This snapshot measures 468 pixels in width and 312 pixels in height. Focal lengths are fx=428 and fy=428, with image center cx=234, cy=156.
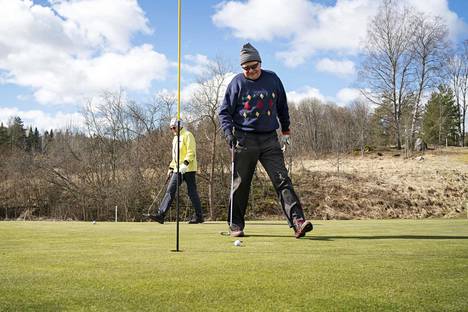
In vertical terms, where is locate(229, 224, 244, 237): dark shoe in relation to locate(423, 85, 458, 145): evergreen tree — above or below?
below

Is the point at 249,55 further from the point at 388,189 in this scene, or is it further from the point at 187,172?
the point at 388,189

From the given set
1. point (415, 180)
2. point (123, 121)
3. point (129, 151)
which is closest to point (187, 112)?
point (129, 151)

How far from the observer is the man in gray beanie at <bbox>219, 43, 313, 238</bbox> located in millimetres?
5301

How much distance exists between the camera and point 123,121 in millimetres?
30469

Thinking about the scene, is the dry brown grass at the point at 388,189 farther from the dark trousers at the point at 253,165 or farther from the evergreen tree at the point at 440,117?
the evergreen tree at the point at 440,117

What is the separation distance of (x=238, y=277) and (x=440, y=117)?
48.7 metres

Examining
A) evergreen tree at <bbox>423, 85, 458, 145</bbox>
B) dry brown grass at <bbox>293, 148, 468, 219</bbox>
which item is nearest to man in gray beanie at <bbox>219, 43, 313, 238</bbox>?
dry brown grass at <bbox>293, 148, 468, 219</bbox>

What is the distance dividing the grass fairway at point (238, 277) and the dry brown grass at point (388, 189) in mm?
19480

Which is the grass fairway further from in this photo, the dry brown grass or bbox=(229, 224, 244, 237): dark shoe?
the dry brown grass

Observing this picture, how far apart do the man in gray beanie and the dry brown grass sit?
58.4ft

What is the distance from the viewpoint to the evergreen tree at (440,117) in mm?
46281

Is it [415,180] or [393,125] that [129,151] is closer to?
[415,180]

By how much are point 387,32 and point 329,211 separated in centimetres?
1789

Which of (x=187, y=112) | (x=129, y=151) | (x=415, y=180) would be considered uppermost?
(x=187, y=112)
